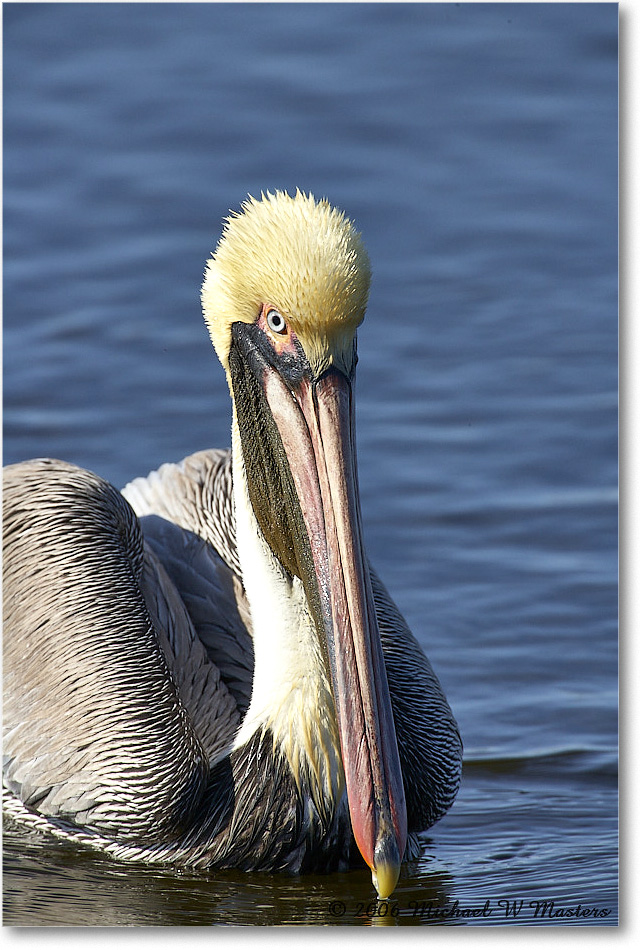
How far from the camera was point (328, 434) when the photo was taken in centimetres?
326

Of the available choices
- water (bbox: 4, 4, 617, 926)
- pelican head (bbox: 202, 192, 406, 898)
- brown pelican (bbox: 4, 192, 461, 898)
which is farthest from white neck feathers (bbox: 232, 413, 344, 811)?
water (bbox: 4, 4, 617, 926)

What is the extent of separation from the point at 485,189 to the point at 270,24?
44.3 inches

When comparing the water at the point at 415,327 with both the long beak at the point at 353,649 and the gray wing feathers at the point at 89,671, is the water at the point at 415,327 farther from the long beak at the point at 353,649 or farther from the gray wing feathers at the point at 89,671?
the long beak at the point at 353,649

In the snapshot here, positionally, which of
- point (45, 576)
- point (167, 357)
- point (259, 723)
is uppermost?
point (167, 357)

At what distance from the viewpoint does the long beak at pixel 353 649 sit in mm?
3217

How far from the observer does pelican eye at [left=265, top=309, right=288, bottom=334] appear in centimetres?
327

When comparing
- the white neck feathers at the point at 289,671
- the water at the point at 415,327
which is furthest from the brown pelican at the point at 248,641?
the water at the point at 415,327

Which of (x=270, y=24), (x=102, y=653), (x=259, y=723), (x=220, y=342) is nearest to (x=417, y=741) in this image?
(x=259, y=723)

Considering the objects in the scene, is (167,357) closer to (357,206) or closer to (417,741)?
(357,206)

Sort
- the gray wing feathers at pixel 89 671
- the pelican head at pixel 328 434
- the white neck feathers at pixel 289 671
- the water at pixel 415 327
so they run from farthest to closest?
the water at pixel 415 327 → the gray wing feathers at pixel 89 671 → the white neck feathers at pixel 289 671 → the pelican head at pixel 328 434

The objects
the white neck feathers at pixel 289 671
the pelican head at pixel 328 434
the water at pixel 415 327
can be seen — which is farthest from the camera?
the water at pixel 415 327

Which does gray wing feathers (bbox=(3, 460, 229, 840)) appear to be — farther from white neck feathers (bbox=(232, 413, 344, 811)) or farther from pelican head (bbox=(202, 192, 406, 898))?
pelican head (bbox=(202, 192, 406, 898))

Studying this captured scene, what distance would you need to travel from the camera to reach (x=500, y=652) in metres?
4.73

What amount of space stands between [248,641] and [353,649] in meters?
0.89
